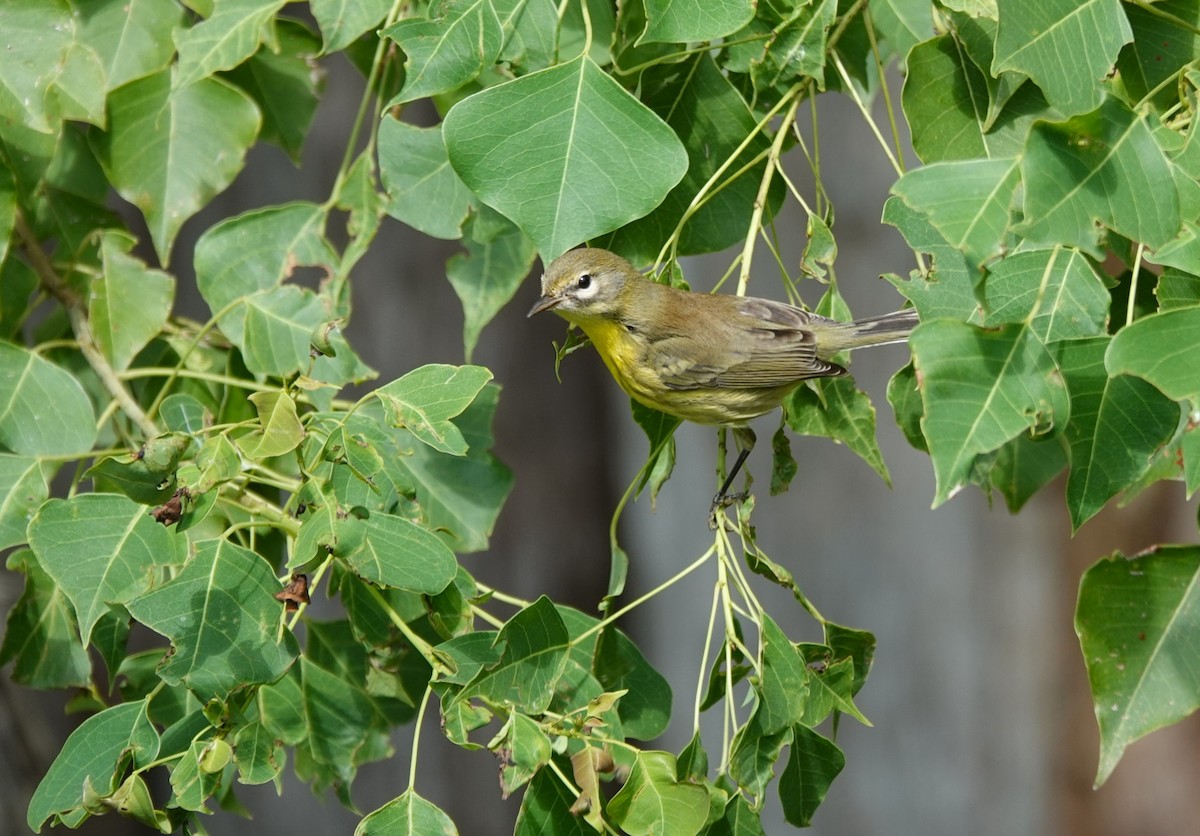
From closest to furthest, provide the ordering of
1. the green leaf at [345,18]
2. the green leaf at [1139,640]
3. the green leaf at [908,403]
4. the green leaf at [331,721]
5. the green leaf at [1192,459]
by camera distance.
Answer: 1. the green leaf at [1192,459]
2. the green leaf at [1139,640]
3. the green leaf at [908,403]
4. the green leaf at [345,18]
5. the green leaf at [331,721]

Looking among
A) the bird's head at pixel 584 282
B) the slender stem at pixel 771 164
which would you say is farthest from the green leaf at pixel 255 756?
the bird's head at pixel 584 282

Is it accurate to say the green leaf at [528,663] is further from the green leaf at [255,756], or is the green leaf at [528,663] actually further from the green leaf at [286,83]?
the green leaf at [286,83]

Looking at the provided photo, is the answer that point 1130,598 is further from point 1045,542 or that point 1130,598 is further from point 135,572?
point 1045,542

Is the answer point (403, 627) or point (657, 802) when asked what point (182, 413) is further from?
point (657, 802)

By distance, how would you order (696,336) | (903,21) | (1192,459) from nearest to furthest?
(1192,459), (903,21), (696,336)

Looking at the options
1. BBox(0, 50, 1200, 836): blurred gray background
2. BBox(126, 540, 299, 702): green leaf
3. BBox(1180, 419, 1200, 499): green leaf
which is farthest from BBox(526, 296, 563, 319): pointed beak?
BBox(0, 50, 1200, 836): blurred gray background

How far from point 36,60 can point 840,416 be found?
59.3 inches

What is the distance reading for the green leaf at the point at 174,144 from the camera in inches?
85.0

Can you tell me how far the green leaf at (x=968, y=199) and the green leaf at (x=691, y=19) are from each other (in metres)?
0.40

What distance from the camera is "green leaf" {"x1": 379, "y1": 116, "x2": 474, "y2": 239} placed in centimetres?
212

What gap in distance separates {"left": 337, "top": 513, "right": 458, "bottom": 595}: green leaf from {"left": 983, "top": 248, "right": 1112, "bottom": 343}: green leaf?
31.3 inches

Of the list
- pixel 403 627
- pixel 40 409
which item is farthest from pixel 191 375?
pixel 403 627

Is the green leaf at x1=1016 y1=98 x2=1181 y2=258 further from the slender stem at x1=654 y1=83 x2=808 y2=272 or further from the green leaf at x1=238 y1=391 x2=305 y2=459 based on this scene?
the green leaf at x1=238 y1=391 x2=305 y2=459

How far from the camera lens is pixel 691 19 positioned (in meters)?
1.64
